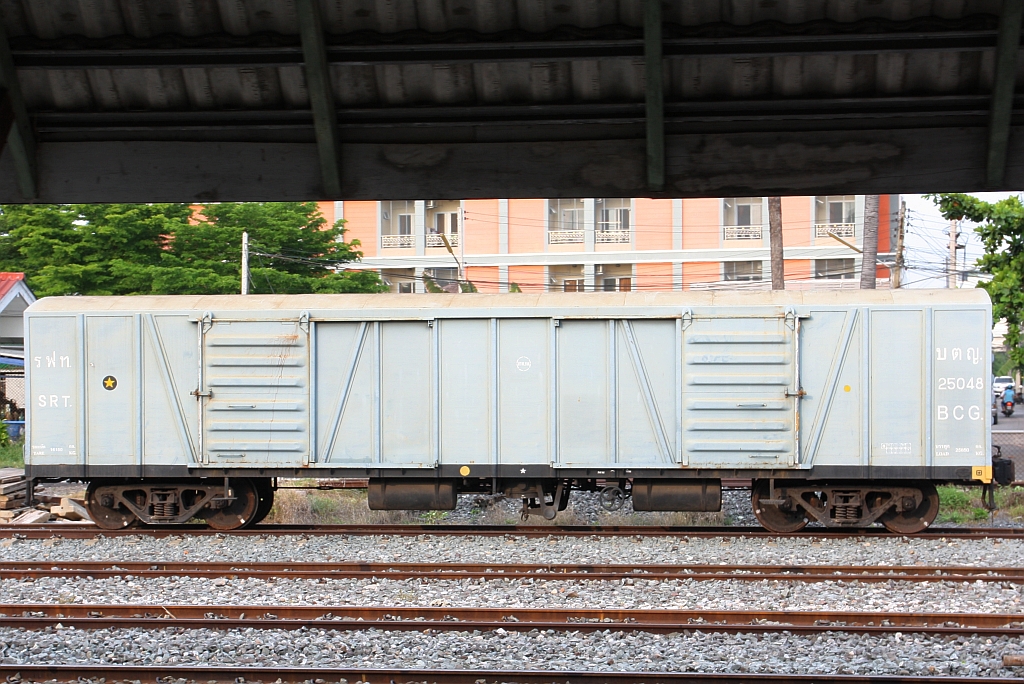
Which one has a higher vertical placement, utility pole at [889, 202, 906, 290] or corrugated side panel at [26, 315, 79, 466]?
utility pole at [889, 202, 906, 290]

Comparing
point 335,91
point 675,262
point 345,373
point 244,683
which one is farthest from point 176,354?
point 675,262

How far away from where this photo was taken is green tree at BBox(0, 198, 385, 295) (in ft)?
93.6

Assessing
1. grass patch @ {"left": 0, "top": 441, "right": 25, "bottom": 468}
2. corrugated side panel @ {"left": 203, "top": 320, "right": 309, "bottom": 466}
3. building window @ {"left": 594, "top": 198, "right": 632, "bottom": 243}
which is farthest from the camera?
building window @ {"left": 594, "top": 198, "right": 632, "bottom": 243}

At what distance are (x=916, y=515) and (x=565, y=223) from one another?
27978 millimetres

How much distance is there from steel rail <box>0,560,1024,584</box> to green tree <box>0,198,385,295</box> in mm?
18488

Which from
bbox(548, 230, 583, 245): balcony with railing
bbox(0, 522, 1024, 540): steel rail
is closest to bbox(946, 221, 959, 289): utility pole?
bbox(548, 230, 583, 245): balcony with railing

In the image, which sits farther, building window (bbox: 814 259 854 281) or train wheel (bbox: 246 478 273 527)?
building window (bbox: 814 259 854 281)

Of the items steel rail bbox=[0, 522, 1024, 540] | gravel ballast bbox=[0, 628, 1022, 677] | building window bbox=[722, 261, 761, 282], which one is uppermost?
building window bbox=[722, 261, 761, 282]

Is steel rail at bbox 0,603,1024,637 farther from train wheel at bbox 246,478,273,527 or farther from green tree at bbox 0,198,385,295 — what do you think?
green tree at bbox 0,198,385,295

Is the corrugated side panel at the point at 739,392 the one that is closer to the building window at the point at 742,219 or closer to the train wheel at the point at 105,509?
the train wheel at the point at 105,509

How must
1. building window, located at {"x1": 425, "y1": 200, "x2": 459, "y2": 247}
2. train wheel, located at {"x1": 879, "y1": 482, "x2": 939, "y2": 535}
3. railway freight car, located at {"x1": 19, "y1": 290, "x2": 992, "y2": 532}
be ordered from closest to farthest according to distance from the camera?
railway freight car, located at {"x1": 19, "y1": 290, "x2": 992, "y2": 532}
train wheel, located at {"x1": 879, "y1": 482, "x2": 939, "y2": 535}
building window, located at {"x1": 425, "y1": 200, "x2": 459, "y2": 247}

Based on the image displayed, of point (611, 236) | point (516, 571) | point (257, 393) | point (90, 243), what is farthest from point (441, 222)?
point (516, 571)

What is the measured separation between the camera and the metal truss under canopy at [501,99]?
187 inches

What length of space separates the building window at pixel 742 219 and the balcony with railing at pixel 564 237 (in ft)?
20.4
